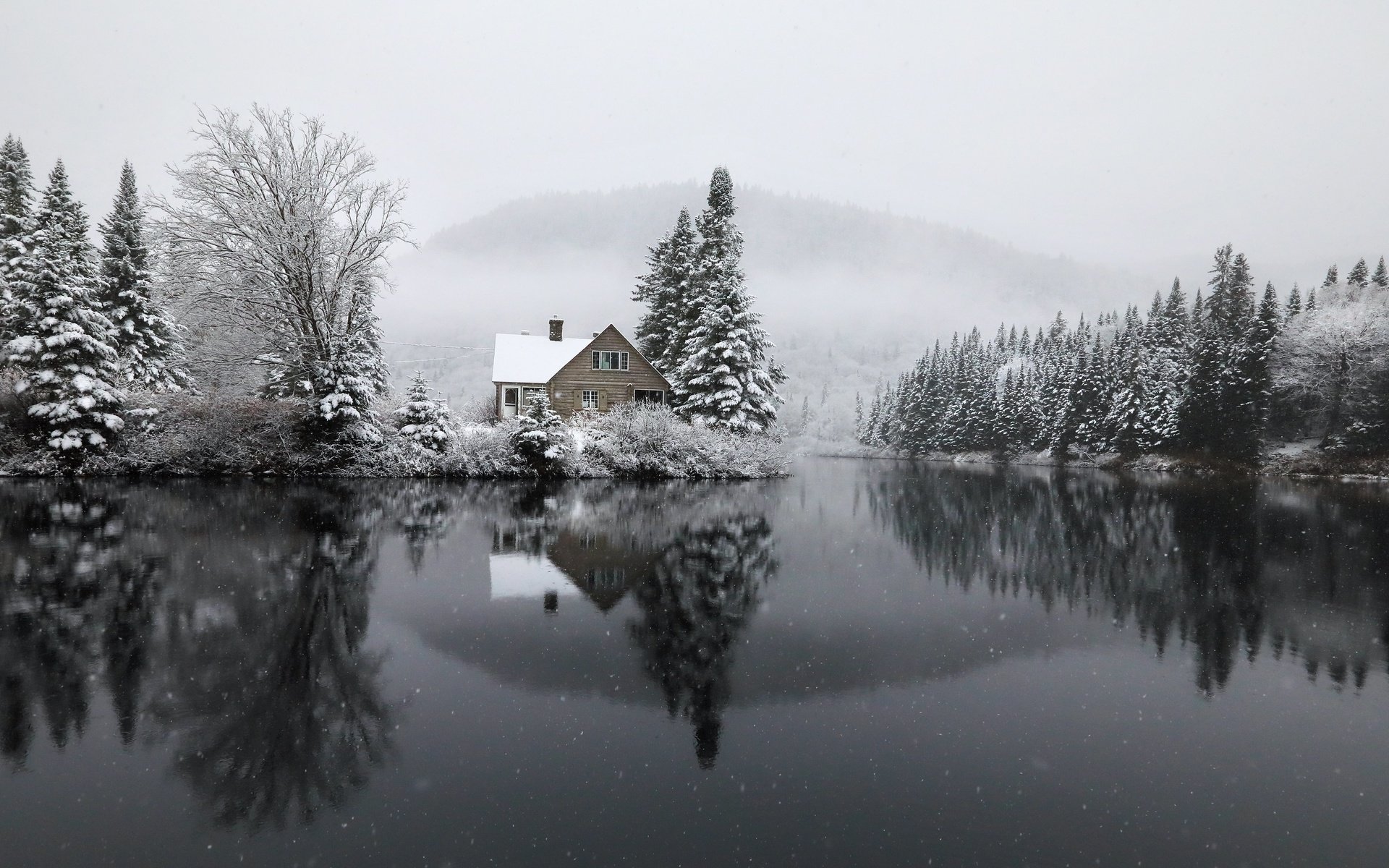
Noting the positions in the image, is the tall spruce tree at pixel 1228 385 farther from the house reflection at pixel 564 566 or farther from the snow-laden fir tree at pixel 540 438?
the house reflection at pixel 564 566

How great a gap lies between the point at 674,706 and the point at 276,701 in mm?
3334

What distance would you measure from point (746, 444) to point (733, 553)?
19.5 meters

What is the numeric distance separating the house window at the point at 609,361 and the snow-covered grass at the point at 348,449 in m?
9.65

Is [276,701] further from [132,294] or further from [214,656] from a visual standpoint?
[132,294]

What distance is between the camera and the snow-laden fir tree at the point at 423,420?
26.6 meters

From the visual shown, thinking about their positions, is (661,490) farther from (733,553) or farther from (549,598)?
(549,598)

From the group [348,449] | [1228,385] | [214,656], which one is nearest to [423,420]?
[348,449]

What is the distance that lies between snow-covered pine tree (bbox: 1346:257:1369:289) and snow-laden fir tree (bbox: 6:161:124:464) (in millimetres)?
82000

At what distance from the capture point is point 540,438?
26.3m

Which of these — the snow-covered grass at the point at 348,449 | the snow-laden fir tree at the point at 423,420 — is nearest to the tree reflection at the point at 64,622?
the snow-covered grass at the point at 348,449

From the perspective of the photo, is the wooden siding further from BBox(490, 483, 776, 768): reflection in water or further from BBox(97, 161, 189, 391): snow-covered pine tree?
BBox(490, 483, 776, 768): reflection in water

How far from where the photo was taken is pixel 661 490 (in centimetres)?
2414

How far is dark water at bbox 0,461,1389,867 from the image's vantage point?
371 cm

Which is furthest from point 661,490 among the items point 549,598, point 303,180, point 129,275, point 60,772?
point 129,275
